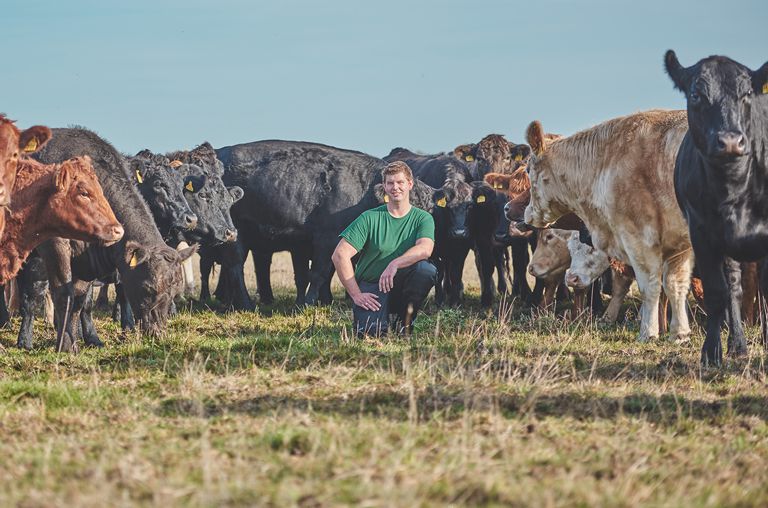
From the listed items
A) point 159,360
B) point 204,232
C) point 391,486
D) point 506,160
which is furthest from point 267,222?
point 391,486

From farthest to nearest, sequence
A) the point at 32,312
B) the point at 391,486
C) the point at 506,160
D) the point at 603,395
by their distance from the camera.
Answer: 1. the point at 506,160
2. the point at 32,312
3. the point at 603,395
4. the point at 391,486

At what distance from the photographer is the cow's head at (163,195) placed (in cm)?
1359

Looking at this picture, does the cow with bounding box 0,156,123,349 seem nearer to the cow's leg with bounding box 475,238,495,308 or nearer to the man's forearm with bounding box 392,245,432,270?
the man's forearm with bounding box 392,245,432,270

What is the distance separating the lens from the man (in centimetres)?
932

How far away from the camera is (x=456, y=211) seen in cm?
1515

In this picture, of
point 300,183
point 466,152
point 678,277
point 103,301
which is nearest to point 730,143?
point 678,277

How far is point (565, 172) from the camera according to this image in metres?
11.1

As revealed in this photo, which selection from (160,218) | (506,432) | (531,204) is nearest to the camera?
(506,432)

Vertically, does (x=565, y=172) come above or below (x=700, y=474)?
above

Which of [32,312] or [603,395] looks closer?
[603,395]

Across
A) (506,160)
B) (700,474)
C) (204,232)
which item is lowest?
(700,474)

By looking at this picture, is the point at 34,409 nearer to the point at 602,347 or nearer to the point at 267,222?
the point at 602,347

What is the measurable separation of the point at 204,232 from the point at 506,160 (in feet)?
20.6

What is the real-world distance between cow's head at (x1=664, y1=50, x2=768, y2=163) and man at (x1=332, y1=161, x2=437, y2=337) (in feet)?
8.53
